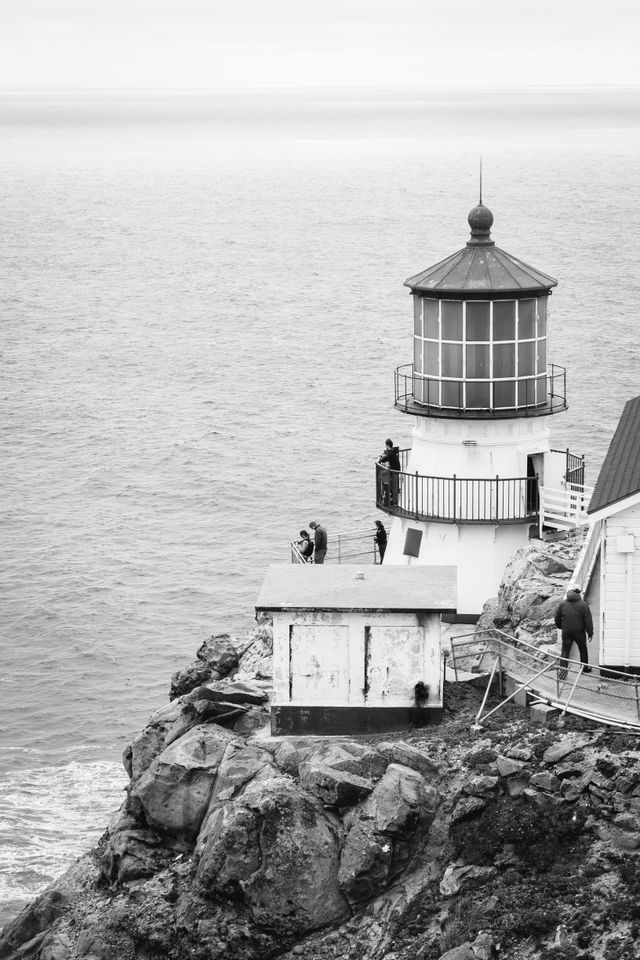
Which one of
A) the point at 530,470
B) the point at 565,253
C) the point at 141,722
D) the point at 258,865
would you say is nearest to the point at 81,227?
the point at 565,253

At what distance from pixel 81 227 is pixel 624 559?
377ft

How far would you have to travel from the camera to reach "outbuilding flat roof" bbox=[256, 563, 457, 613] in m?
21.8

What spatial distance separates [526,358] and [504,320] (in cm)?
81

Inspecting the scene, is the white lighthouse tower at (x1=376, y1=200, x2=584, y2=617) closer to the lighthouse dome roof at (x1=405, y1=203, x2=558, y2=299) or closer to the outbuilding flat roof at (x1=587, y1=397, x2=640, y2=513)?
the lighthouse dome roof at (x1=405, y1=203, x2=558, y2=299)

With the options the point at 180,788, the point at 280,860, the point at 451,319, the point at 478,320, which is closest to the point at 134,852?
the point at 180,788

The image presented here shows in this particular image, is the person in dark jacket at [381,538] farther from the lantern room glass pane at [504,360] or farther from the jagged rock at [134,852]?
the jagged rock at [134,852]

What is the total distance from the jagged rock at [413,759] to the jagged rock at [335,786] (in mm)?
631

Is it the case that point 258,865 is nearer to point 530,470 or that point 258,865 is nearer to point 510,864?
point 510,864

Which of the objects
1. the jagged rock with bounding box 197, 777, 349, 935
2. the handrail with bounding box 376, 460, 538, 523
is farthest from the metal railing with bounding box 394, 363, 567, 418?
the jagged rock with bounding box 197, 777, 349, 935

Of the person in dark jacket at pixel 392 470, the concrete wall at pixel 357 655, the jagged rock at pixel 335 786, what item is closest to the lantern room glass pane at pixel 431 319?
the person in dark jacket at pixel 392 470

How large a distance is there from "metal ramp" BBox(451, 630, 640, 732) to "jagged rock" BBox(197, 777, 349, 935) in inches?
118

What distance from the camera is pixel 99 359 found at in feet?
256

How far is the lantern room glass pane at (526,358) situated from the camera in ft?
90.8

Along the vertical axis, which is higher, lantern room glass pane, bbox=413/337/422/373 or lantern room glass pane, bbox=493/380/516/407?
lantern room glass pane, bbox=413/337/422/373
